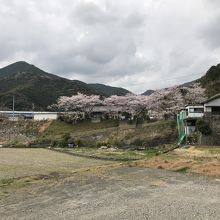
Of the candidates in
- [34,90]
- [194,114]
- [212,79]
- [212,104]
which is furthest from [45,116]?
[34,90]

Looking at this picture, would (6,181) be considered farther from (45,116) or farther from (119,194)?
(45,116)

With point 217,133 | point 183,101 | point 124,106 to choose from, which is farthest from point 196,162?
point 124,106

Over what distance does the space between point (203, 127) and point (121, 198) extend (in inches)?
1274

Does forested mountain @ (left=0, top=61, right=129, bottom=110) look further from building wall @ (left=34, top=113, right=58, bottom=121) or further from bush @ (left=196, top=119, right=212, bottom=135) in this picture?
bush @ (left=196, top=119, right=212, bottom=135)

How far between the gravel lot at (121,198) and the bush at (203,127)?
25457 mm

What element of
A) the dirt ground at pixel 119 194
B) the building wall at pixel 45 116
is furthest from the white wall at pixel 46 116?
the dirt ground at pixel 119 194

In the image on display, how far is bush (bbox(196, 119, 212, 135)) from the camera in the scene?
156 ft

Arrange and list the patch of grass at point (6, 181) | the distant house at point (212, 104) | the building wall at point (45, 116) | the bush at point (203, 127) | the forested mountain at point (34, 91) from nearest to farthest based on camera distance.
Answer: the patch of grass at point (6, 181) < the bush at point (203, 127) < the distant house at point (212, 104) < the building wall at point (45, 116) < the forested mountain at point (34, 91)

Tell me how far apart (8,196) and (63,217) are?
496 cm

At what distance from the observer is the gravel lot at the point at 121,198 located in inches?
559

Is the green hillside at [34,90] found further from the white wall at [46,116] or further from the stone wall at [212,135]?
the stone wall at [212,135]

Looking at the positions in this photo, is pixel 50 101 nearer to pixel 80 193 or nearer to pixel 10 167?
pixel 10 167

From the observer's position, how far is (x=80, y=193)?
18297mm

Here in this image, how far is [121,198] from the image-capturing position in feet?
54.7
